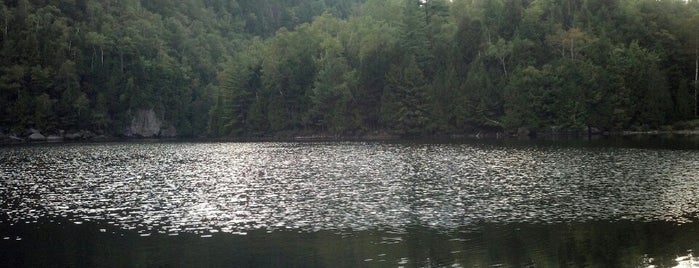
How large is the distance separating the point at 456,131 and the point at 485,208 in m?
104

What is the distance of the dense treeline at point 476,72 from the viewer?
127 meters

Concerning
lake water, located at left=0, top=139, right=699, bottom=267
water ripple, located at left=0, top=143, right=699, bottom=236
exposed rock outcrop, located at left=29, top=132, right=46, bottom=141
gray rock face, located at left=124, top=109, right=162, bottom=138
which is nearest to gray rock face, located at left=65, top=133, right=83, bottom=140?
exposed rock outcrop, located at left=29, top=132, right=46, bottom=141

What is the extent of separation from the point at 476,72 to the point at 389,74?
19973 mm

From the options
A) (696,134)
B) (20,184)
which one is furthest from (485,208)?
(696,134)

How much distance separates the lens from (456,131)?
466ft

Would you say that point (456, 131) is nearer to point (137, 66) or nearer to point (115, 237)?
point (137, 66)

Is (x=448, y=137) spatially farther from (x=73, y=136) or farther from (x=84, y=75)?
(x=84, y=75)

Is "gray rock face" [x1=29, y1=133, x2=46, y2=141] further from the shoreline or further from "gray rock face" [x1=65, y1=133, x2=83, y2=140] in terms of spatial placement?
"gray rock face" [x1=65, y1=133, x2=83, y2=140]

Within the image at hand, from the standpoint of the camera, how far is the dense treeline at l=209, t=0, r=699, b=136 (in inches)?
5012

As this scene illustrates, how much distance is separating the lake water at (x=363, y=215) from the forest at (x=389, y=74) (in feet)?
206

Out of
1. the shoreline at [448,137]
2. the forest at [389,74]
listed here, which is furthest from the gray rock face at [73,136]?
the forest at [389,74]

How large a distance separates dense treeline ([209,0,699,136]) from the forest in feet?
1.05

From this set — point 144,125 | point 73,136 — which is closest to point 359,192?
point 73,136

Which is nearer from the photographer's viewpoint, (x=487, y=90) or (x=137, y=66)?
(x=487, y=90)
